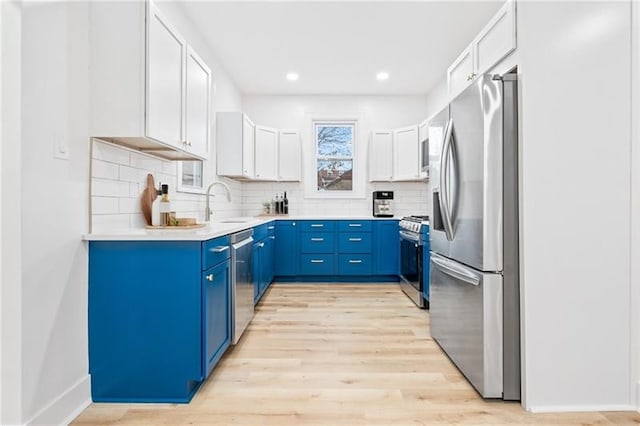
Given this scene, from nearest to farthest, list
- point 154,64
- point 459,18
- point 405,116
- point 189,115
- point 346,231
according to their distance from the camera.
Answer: point 154,64 → point 189,115 → point 459,18 → point 346,231 → point 405,116

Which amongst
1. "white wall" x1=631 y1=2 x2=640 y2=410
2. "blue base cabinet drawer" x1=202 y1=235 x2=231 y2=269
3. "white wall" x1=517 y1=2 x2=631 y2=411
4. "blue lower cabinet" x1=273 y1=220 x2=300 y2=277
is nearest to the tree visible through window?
"blue lower cabinet" x1=273 y1=220 x2=300 y2=277

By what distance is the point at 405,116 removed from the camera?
18.1ft

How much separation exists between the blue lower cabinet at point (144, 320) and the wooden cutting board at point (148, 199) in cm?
60

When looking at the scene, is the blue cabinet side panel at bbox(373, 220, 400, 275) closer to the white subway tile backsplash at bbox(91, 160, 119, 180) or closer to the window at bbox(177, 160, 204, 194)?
the window at bbox(177, 160, 204, 194)

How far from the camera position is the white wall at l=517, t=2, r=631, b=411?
181 cm

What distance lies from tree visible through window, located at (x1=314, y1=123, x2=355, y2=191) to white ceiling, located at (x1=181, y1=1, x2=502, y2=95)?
2.37 ft

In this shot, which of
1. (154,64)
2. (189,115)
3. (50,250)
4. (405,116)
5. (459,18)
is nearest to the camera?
(50,250)

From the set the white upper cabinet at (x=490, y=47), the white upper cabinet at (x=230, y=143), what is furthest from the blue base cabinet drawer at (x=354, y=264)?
the white upper cabinet at (x=490, y=47)

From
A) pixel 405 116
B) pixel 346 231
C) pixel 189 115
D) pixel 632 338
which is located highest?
pixel 405 116

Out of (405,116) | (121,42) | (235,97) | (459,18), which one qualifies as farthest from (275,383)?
Result: (405,116)

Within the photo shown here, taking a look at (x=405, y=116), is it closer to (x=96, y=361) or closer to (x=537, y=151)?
(x=537, y=151)

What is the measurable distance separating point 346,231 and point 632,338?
3.27m

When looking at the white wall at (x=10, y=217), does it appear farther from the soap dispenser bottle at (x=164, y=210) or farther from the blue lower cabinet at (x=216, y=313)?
the soap dispenser bottle at (x=164, y=210)

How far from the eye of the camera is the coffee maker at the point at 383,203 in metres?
5.13
